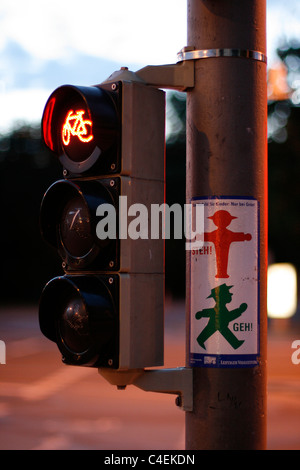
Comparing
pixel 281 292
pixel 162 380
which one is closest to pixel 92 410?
pixel 162 380

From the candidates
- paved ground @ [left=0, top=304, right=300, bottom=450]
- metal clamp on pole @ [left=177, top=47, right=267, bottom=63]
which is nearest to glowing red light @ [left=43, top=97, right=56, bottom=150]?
metal clamp on pole @ [left=177, top=47, right=267, bottom=63]

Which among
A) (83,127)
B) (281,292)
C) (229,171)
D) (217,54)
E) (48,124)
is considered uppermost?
(281,292)

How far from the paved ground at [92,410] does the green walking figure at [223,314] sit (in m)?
5.20

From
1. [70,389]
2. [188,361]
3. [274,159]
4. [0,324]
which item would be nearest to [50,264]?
[274,159]

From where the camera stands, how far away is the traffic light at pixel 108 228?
10.5ft

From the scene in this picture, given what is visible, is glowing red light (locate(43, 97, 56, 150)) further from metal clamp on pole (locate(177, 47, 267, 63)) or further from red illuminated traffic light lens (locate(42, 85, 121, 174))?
metal clamp on pole (locate(177, 47, 267, 63))

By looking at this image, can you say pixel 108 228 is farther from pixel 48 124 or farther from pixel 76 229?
pixel 48 124

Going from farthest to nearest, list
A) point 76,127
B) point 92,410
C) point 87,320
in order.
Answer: point 92,410, point 76,127, point 87,320

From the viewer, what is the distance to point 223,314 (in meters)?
3.28

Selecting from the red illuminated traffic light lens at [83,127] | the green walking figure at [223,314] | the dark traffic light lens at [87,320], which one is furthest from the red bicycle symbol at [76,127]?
the green walking figure at [223,314]

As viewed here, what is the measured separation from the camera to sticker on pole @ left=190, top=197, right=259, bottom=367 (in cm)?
328

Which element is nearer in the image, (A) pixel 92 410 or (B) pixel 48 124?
(B) pixel 48 124

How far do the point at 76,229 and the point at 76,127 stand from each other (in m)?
0.36

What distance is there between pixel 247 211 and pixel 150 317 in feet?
1.63
